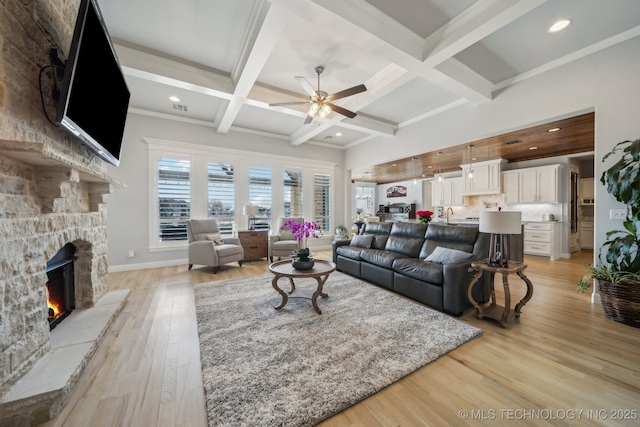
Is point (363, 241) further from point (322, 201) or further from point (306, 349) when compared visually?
point (322, 201)

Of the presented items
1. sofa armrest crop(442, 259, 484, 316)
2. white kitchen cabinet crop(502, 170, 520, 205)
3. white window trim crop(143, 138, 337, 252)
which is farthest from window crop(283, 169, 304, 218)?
white kitchen cabinet crop(502, 170, 520, 205)

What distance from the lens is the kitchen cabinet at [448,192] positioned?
24.7ft

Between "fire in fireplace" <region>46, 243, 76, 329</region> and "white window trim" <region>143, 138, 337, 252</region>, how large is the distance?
2430 mm

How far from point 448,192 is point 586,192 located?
349cm

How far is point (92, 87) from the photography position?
5.98 ft

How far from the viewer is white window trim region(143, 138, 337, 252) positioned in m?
4.82

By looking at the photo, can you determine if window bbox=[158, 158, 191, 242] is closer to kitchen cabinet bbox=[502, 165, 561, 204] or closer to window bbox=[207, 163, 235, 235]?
Answer: window bbox=[207, 163, 235, 235]

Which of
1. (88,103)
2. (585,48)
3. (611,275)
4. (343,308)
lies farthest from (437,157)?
(88,103)

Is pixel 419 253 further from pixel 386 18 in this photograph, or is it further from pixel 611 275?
pixel 386 18

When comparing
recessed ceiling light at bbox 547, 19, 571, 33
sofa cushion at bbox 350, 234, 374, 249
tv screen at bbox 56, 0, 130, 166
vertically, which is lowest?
sofa cushion at bbox 350, 234, 374, 249

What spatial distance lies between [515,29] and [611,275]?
2837 millimetres

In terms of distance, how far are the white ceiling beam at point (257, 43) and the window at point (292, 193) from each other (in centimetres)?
290

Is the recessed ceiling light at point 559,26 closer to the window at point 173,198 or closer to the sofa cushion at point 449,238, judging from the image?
the sofa cushion at point 449,238

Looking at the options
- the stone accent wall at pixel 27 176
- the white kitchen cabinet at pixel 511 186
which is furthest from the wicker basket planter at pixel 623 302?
the stone accent wall at pixel 27 176
